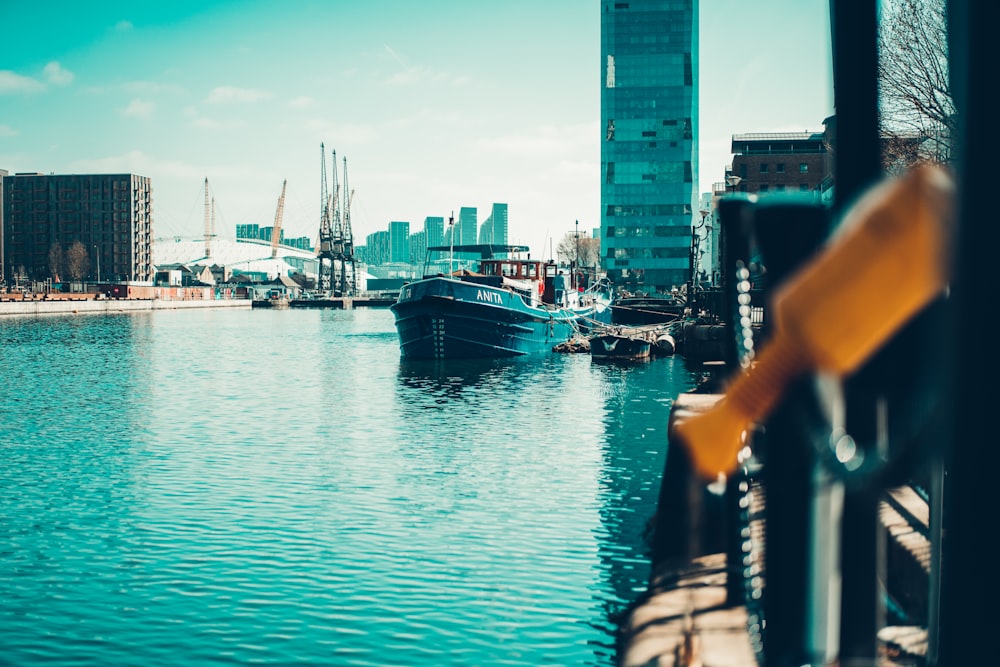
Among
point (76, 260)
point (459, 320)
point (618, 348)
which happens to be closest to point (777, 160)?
point (618, 348)

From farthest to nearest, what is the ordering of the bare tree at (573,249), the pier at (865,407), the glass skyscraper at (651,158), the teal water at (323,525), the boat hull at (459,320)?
the bare tree at (573,249)
the glass skyscraper at (651,158)
the boat hull at (459,320)
the teal water at (323,525)
the pier at (865,407)

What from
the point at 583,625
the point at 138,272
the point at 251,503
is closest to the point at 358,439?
the point at 251,503

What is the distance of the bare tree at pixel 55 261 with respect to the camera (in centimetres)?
16725

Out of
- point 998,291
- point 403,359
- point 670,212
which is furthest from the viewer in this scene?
point 670,212

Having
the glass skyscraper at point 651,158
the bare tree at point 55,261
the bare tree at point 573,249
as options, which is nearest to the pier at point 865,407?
the glass skyscraper at point 651,158

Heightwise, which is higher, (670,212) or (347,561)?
(670,212)

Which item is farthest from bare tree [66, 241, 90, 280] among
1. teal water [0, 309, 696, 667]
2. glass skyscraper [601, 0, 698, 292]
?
teal water [0, 309, 696, 667]

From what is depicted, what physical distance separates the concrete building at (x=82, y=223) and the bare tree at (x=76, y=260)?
3.93 metres

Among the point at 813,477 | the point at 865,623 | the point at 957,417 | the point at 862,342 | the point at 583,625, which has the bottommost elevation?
the point at 583,625

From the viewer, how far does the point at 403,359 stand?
162ft

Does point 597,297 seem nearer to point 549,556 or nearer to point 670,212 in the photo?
point 549,556

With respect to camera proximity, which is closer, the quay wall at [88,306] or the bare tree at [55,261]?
the quay wall at [88,306]

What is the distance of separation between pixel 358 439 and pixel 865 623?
73.4ft

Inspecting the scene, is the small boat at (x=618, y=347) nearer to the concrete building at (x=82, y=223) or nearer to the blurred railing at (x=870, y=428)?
the blurred railing at (x=870, y=428)
